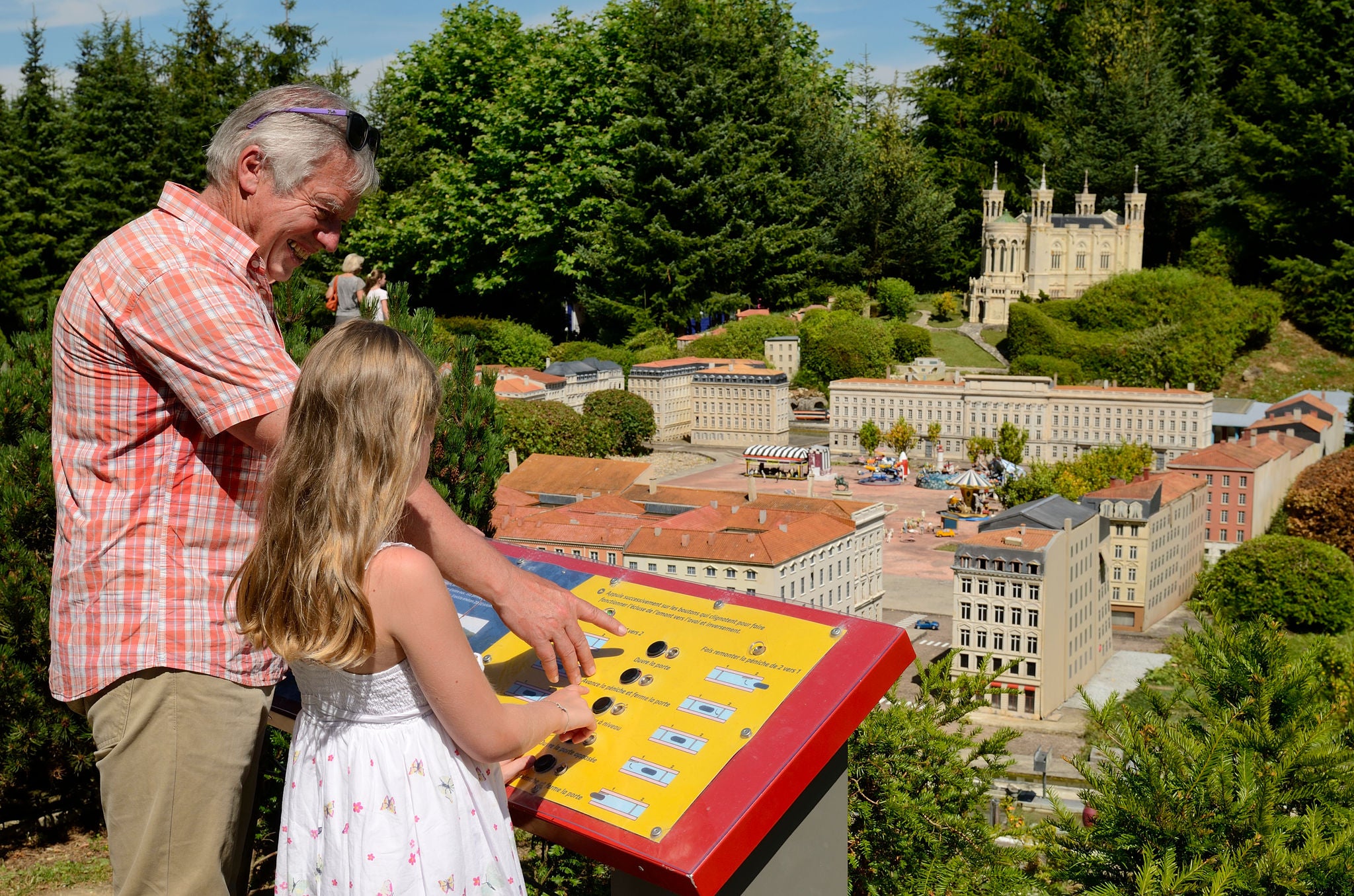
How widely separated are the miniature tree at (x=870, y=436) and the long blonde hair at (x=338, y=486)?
51200mm

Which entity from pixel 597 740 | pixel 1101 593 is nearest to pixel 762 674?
pixel 597 740

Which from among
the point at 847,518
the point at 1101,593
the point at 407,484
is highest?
the point at 407,484

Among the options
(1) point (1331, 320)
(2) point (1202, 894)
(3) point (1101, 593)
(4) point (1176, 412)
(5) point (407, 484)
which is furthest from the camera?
(1) point (1331, 320)

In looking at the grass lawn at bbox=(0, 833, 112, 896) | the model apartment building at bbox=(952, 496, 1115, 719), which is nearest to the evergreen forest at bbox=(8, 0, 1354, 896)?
the model apartment building at bbox=(952, 496, 1115, 719)

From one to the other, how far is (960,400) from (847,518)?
22.3 metres

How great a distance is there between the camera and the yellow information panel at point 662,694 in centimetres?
330

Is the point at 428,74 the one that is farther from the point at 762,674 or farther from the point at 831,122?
the point at 762,674

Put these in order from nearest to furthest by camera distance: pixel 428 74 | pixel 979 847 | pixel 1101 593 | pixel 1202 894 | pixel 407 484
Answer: pixel 407 484 < pixel 1202 894 < pixel 979 847 < pixel 1101 593 < pixel 428 74

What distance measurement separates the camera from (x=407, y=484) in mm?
2939

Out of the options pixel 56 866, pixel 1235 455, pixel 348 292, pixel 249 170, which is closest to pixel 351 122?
pixel 249 170

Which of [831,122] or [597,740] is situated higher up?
[831,122]

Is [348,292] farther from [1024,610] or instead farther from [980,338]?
[980,338]

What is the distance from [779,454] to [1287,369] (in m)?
24.5

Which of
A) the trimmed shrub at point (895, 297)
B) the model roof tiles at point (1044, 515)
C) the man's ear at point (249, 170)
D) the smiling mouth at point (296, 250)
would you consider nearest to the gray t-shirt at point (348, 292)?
the smiling mouth at point (296, 250)
